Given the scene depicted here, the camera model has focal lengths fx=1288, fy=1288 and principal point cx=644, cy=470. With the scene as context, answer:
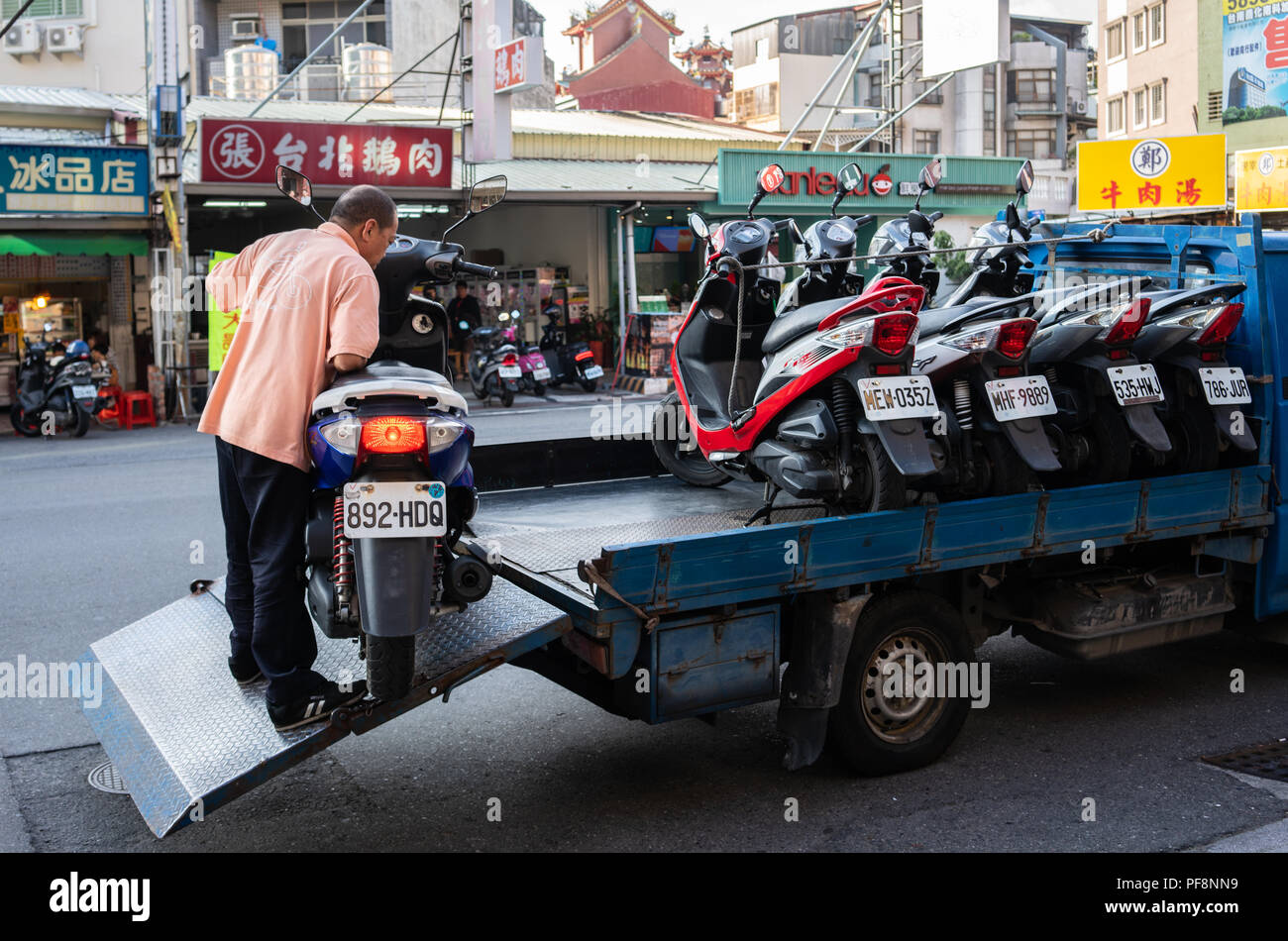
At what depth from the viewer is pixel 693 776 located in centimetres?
509

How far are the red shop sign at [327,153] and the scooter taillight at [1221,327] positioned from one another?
14949 millimetres

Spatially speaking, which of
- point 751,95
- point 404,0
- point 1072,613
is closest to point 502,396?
point 404,0

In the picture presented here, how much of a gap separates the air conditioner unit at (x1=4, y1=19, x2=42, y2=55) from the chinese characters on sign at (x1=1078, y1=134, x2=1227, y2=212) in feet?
65.6

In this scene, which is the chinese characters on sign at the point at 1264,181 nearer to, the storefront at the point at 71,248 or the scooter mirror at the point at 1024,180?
the storefront at the point at 71,248

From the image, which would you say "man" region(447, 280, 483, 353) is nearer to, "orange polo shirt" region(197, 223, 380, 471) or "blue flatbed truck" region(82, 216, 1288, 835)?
"blue flatbed truck" region(82, 216, 1288, 835)

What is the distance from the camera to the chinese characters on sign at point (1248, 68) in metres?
38.2

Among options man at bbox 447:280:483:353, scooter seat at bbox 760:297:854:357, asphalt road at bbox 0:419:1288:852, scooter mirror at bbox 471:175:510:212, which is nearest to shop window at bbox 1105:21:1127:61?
man at bbox 447:280:483:353

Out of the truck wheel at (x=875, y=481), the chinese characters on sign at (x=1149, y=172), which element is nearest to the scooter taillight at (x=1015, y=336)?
the truck wheel at (x=875, y=481)

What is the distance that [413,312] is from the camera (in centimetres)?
547

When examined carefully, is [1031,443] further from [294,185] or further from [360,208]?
[294,185]

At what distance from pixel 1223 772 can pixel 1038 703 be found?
100cm

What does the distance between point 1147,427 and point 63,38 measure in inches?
920

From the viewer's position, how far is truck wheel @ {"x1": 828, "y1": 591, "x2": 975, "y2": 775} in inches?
193

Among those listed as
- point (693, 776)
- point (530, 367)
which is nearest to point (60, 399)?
point (530, 367)
